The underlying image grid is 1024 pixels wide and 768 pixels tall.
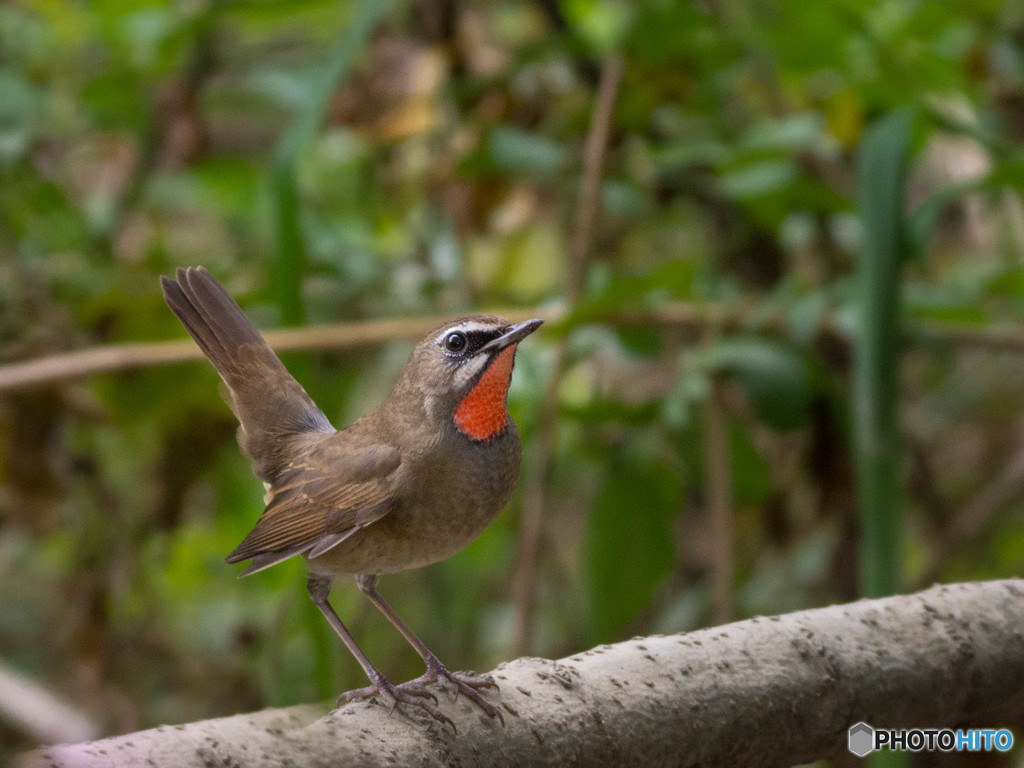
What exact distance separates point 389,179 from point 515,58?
4.09 feet

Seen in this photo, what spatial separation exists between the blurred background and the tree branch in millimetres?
608

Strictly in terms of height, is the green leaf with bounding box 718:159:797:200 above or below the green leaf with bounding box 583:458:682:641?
above

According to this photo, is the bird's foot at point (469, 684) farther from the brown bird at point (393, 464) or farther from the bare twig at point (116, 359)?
the bare twig at point (116, 359)

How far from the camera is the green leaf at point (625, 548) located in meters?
3.88

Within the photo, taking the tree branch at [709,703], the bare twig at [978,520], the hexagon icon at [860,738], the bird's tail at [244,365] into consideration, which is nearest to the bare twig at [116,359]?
the bird's tail at [244,365]

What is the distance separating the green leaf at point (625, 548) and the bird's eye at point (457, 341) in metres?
1.87

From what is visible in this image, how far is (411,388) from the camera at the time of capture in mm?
2258

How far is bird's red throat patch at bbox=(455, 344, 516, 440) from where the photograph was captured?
2.14 meters

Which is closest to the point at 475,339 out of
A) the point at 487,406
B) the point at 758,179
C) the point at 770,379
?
the point at 487,406

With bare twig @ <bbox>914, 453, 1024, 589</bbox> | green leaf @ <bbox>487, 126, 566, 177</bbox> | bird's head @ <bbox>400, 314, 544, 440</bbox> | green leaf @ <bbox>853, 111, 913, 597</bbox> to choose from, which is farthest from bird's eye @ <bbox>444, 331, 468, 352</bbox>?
bare twig @ <bbox>914, 453, 1024, 589</bbox>

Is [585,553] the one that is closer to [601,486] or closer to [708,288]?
[601,486]

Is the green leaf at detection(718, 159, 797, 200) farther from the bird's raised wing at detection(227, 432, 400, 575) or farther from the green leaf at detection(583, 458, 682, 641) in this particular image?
the bird's raised wing at detection(227, 432, 400, 575)

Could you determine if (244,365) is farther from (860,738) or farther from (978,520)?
(978,520)

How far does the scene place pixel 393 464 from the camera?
217cm
